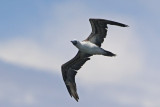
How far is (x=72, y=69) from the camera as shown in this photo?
48406mm

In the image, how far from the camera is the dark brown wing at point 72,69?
1844 inches

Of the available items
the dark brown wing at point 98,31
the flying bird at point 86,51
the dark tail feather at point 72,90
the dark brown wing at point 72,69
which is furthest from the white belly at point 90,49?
the dark tail feather at point 72,90

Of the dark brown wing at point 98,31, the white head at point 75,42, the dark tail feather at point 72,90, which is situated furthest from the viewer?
the dark tail feather at point 72,90

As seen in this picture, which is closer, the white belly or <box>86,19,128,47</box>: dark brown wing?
the white belly

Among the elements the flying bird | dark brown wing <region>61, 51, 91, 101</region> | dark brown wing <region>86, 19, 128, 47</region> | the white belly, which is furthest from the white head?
dark brown wing <region>61, 51, 91, 101</region>

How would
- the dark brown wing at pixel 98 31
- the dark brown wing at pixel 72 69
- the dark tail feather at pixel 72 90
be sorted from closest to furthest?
the dark brown wing at pixel 98 31
the dark brown wing at pixel 72 69
the dark tail feather at pixel 72 90

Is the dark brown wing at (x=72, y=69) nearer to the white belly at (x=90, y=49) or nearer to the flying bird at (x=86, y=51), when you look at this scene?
the flying bird at (x=86, y=51)

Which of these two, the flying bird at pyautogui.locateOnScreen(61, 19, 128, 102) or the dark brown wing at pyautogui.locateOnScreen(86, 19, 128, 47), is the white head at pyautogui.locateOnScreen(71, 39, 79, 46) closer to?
the flying bird at pyautogui.locateOnScreen(61, 19, 128, 102)

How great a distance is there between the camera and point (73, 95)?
47.2 m

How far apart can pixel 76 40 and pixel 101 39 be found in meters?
3.57

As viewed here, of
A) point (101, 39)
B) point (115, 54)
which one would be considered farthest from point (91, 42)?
point (115, 54)

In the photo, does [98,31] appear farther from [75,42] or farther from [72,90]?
[72,90]

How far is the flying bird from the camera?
4200 cm

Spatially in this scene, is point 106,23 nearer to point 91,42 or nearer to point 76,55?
point 91,42
